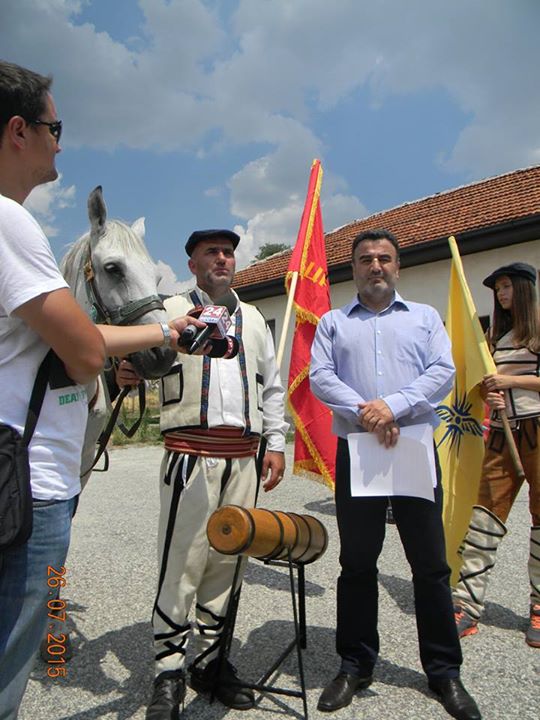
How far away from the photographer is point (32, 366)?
1.39 metres

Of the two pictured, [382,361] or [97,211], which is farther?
[382,361]

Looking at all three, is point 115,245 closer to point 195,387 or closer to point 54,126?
point 195,387

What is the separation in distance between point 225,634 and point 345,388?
1.34m

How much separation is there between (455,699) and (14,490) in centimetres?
→ 231

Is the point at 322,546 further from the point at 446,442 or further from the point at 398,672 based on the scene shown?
the point at 446,442

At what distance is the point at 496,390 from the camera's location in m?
3.63

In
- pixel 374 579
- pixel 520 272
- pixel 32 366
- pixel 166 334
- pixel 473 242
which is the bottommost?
pixel 374 579

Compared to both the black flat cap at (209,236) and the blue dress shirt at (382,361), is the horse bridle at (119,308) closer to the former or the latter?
the black flat cap at (209,236)

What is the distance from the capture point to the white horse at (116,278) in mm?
2455

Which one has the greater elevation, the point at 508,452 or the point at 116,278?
the point at 116,278

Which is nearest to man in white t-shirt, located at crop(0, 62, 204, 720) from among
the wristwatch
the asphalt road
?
the wristwatch

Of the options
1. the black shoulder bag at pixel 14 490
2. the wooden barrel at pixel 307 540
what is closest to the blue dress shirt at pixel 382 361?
the wooden barrel at pixel 307 540

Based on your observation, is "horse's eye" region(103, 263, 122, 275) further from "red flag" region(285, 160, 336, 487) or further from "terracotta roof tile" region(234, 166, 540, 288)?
"terracotta roof tile" region(234, 166, 540, 288)
